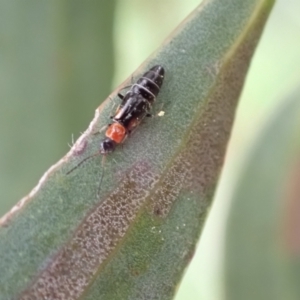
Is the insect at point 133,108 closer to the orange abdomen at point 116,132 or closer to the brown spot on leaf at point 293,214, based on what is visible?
the orange abdomen at point 116,132

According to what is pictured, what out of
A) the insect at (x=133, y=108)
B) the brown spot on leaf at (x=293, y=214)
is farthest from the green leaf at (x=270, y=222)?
the insect at (x=133, y=108)

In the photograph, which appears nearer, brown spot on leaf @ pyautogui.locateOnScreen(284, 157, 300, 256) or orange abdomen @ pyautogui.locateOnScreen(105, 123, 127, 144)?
orange abdomen @ pyautogui.locateOnScreen(105, 123, 127, 144)

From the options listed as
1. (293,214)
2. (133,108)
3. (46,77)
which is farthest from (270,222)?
(46,77)

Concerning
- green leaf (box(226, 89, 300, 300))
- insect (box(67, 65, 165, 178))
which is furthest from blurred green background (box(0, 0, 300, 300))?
green leaf (box(226, 89, 300, 300))

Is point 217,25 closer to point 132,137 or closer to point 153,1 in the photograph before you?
point 132,137

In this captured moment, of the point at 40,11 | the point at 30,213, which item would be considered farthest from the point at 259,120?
the point at 30,213

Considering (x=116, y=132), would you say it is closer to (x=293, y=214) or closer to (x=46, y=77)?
(x=46, y=77)

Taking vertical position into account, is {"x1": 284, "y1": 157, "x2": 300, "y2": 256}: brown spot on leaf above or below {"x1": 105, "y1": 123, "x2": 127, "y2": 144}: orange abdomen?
above

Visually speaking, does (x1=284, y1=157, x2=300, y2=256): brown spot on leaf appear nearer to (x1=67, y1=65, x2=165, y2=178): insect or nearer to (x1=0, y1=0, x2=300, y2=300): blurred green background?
(x1=67, y1=65, x2=165, y2=178): insect
